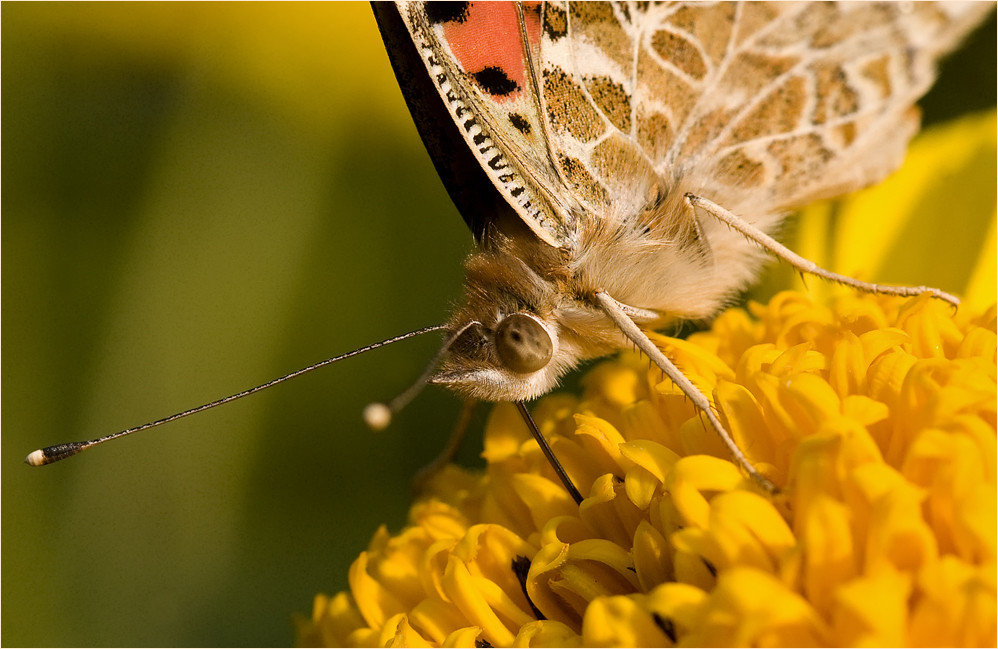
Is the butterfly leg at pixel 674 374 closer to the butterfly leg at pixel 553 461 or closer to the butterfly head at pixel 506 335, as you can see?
the butterfly head at pixel 506 335

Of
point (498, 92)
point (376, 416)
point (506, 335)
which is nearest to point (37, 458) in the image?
point (376, 416)

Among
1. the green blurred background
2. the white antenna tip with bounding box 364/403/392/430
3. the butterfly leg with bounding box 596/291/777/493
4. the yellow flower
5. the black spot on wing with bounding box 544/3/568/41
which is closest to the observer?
the yellow flower

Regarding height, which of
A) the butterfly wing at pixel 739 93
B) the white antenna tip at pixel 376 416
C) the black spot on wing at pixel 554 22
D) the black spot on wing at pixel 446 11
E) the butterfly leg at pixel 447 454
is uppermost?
the black spot on wing at pixel 446 11

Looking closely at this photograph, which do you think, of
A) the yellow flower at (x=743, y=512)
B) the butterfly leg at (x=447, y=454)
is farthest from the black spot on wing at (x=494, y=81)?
the butterfly leg at (x=447, y=454)

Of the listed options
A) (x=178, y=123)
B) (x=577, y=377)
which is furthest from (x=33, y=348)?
(x=577, y=377)

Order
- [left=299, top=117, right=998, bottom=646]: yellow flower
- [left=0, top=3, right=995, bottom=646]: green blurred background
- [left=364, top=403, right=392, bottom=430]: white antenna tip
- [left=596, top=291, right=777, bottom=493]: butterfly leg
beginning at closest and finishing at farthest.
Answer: [left=299, top=117, right=998, bottom=646]: yellow flower, [left=596, top=291, right=777, bottom=493]: butterfly leg, [left=364, top=403, right=392, bottom=430]: white antenna tip, [left=0, top=3, right=995, bottom=646]: green blurred background

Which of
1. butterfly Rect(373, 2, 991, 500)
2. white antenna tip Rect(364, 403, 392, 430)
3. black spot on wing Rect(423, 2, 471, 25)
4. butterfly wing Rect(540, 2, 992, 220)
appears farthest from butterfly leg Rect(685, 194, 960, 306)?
white antenna tip Rect(364, 403, 392, 430)

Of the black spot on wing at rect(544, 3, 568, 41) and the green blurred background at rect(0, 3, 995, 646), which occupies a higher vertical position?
the black spot on wing at rect(544, 3, 568, 41)

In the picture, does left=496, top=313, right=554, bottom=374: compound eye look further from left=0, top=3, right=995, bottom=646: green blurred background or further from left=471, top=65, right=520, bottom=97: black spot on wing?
left=0, top=3, right=995, bottom=646: green blurred background

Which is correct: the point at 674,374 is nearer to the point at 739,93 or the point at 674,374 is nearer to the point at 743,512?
the point at 743,512

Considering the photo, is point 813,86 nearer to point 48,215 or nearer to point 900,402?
point 900,402
